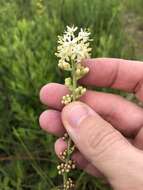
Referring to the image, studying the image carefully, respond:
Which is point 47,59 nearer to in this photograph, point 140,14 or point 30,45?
point 30,45

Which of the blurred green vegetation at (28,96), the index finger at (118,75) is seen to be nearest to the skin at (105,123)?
the index finger at (118,75)

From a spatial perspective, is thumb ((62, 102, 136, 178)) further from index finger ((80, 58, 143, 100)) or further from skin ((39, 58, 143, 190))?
index finger ((80, 58, 143, 100))

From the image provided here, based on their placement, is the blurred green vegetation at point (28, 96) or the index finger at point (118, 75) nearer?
the index finger at point (118, 75)

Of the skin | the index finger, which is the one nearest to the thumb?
the skin

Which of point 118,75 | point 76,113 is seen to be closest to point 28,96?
point 118,75

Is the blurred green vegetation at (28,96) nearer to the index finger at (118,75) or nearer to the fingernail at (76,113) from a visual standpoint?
the index finger at (118,75)
